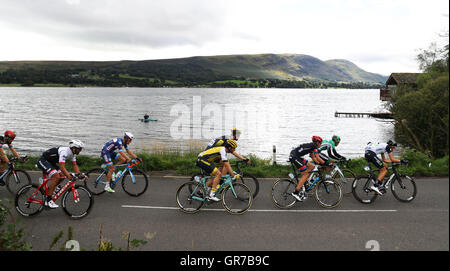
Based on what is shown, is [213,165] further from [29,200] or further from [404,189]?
[404,189]

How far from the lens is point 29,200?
27.8ft

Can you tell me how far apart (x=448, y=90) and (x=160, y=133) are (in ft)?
170

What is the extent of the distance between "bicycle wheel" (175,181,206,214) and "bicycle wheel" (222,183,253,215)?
0.67m

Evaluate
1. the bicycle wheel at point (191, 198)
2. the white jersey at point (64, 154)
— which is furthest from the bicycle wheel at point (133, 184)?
the white jersey at point (64, 154)

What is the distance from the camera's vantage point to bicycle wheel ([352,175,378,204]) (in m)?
9.68

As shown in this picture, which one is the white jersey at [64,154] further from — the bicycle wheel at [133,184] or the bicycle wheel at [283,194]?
the bicycle wheel at [283,194]

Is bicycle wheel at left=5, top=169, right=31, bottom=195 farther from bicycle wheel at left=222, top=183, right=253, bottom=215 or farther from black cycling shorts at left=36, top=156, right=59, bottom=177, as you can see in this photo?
bicycle wheel at left=222, top=183, right=253, bottom=215

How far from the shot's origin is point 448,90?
246cm

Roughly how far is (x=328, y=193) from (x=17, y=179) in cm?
1052

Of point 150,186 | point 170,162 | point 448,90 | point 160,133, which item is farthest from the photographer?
point 160,133

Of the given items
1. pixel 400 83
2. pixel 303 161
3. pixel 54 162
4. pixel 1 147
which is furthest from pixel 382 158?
pixel 400 83

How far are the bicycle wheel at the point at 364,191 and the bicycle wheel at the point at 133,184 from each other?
22.8 ft
